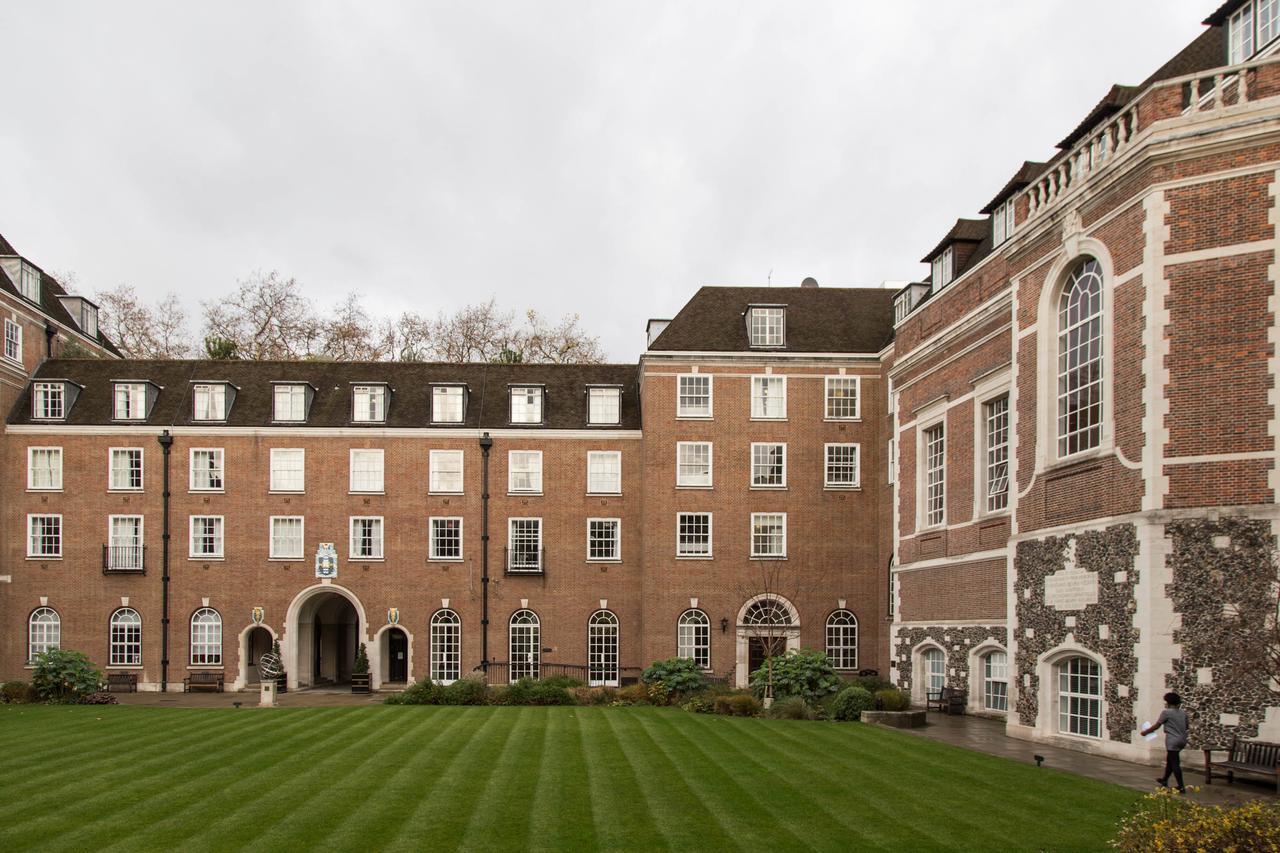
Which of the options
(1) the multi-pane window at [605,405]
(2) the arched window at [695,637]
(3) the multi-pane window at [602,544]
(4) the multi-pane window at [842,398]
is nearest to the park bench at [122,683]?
(3) the multi-pane window at [602,544]

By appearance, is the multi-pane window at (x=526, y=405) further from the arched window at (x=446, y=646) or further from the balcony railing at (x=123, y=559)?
the balcony railing at (x=123, y=559)

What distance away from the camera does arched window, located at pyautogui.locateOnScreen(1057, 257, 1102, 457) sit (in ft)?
67.1

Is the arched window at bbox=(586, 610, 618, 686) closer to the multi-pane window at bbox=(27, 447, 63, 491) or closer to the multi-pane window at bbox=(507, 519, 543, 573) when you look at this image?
the multi-pane window at bbox=(507, 519, 543, 573)

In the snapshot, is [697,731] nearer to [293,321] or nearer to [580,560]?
[580,560]

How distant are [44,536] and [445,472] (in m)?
13.9

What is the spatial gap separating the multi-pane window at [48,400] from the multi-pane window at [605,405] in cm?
1837

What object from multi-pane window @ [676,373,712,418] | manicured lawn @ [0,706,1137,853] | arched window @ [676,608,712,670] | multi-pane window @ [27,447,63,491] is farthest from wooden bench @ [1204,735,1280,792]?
multi-pane window @ [27,447,63,491]

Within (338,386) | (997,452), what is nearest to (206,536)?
(338,386)

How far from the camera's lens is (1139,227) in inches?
738

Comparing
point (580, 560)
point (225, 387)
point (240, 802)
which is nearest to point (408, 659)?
point (580, 560)

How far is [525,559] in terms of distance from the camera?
39156 mm

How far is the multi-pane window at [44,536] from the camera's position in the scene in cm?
3869

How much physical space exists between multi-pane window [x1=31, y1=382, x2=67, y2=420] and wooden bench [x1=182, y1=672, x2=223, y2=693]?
1036 cm

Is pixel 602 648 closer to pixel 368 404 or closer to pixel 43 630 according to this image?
pixel 368 404
